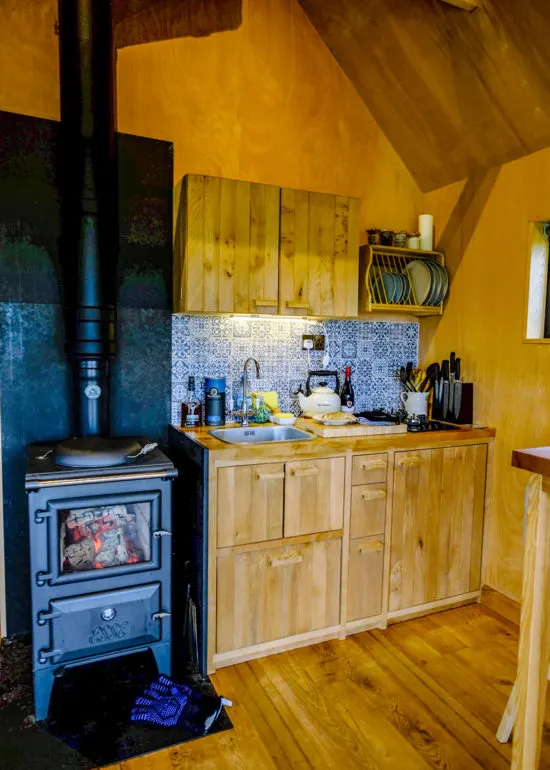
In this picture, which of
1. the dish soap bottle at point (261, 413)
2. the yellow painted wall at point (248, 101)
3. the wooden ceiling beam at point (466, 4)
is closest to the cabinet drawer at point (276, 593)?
the dish soap bottle at point (261, 413)

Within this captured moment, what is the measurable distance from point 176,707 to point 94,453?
3.24 ft

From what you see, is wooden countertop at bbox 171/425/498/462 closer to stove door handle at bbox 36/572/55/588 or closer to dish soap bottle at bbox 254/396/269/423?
dish soap bottle at bbox 254/396/269/423

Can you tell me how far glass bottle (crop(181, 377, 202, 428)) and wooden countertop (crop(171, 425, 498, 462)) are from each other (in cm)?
6

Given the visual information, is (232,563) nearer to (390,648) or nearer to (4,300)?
(390,648)

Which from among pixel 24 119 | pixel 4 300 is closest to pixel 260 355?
pixel 4 300

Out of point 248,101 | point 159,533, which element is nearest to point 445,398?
point 159,533

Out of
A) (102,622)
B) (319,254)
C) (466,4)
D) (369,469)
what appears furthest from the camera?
(319,254)

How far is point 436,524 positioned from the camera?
265 centimetres

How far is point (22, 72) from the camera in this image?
2373 mm

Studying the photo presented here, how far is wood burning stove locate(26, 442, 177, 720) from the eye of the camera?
1.84m

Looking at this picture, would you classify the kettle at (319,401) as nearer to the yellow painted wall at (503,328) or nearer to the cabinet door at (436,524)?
the cabinet door at (436,524)

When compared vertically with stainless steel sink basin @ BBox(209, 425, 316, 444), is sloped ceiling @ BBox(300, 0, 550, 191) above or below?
above

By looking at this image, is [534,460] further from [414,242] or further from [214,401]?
[414,242]

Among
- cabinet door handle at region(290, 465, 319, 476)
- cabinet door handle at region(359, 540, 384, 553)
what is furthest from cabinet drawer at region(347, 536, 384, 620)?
cabinet door handle at region(290, 465, 319, 476)
